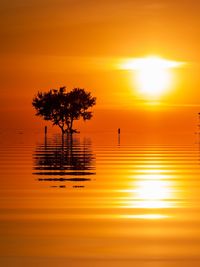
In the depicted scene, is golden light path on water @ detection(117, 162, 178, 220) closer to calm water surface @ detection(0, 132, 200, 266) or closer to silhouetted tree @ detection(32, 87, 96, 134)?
calm water surface @ detection(0, 132, 200, 266)

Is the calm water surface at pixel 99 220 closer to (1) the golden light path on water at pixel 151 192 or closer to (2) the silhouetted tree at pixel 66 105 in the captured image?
(1) the golden light path on water at pixel 151 192

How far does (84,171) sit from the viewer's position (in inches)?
776

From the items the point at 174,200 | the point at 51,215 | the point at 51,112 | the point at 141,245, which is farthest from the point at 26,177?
the point at 51,112

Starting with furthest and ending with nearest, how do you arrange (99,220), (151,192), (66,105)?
1. (66,105)
2. (151,192)
3. (99,220)

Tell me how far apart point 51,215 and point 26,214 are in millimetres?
405

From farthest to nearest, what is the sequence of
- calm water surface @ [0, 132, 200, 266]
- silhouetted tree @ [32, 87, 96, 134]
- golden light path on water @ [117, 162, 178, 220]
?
silhouetted tree @ [32, 87, 96, 134] → golden light path on water @ [117, 162, 178, 220] → calm water surface @ [0, 132, 200, 266]

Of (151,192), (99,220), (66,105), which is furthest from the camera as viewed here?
(66,105)

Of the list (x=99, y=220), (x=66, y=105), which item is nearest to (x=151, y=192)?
(x=99, y=220)

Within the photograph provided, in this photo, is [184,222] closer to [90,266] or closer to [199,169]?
[90,266]

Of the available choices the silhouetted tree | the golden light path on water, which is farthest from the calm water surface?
the silhouetted tree

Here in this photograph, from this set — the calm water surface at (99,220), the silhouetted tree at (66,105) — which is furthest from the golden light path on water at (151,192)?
the silhouetted tree at (66,105)

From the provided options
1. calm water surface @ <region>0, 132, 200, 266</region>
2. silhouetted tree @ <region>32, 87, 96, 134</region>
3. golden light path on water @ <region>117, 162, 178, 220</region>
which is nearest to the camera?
calm water surface @ <region>0, 132, 200, 266</region>

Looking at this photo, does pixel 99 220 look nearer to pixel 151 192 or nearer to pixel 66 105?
pixel 151 192

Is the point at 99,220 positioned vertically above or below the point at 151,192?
below
